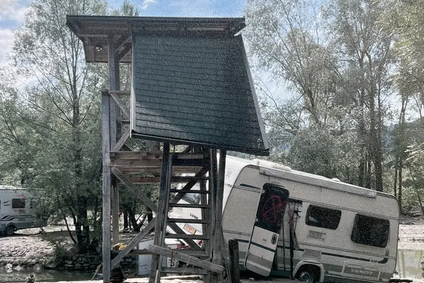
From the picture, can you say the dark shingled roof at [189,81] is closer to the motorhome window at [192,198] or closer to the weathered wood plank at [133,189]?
the weathered wood plank at [133,189]

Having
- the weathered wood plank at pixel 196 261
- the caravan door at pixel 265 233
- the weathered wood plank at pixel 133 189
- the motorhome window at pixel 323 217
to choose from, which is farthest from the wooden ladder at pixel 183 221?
the motorhome window at pixel 323 217

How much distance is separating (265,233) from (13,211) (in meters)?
19.5

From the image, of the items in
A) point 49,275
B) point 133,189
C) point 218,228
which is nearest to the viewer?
point 218,228

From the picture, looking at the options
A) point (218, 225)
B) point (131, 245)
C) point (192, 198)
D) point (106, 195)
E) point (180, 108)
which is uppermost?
point (180, 108)

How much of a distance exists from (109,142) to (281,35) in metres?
18.3

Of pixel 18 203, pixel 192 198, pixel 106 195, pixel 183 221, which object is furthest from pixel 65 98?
pixel 183 221

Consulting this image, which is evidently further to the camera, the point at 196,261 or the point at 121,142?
the point at 121,142

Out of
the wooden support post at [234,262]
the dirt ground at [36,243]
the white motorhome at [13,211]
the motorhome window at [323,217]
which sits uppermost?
the motorhome window at [323,217]

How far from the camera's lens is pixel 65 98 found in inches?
885

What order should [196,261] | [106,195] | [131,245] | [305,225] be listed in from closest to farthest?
[196,261] < [131,245] < [106,195] < [305,225]

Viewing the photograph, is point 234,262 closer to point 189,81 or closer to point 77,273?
point 189,81

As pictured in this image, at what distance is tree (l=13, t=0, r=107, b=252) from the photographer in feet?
65.9

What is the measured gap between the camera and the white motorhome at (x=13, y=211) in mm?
24000

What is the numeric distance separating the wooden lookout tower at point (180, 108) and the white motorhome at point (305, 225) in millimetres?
1247
